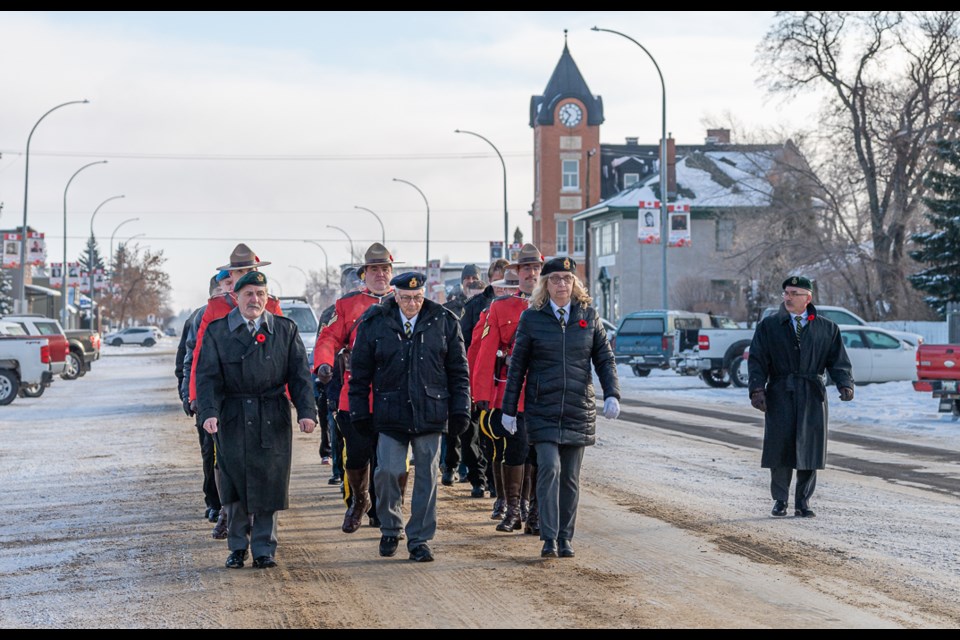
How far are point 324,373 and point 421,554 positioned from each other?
5.81 feet

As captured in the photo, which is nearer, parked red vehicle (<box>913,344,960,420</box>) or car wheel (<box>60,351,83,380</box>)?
parked red vehicle (<box>913,344,960,420</box>)

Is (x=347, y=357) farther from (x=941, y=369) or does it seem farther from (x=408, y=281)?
(x=941, y=369)

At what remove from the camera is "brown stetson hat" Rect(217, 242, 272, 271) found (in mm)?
9930

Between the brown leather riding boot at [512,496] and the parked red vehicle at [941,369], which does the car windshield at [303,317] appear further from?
the brown leather riding boot at [512,496]

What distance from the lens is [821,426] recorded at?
37.4ft

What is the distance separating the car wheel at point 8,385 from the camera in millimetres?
28359

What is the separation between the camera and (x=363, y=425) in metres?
9.52

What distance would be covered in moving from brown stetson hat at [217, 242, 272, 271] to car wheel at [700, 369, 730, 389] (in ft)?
80.4

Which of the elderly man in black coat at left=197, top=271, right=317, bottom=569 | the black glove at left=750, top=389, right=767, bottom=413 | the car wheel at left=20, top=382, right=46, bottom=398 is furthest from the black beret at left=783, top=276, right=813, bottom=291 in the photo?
the car wheel at left=20, top=382, right=46, bottom=398

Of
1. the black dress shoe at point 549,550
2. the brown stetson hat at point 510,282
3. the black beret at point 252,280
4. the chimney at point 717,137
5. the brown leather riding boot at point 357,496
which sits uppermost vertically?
the chimney at point 717,137

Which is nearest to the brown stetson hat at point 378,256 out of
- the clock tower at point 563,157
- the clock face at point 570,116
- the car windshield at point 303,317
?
the car windshield at point 303,317

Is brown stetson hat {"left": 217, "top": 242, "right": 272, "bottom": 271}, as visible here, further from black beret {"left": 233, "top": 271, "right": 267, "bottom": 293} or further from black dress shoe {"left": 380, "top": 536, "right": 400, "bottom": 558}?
black dress shoe {"left": 380, "top": 536, "right": 400, "bottom": 558}

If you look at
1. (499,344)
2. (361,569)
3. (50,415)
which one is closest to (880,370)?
(50,415)
